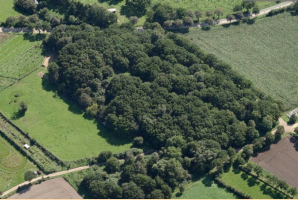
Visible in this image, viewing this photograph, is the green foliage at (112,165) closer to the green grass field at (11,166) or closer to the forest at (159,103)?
the forest at (159,103)

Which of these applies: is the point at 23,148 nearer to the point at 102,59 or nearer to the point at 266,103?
the point at 102,59

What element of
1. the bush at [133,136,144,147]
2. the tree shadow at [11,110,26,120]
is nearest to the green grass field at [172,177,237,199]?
the bush at [133,136,144,147]

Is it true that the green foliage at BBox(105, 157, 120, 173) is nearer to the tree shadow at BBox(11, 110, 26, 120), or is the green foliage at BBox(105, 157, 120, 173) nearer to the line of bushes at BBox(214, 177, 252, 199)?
the line of bushes at BBox(214, 177, 252, 199)

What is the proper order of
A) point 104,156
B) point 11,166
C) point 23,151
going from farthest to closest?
point 23,151 → point 11,166 → point 104,156

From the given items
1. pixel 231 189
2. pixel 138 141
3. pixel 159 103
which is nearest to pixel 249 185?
pixel 231 189

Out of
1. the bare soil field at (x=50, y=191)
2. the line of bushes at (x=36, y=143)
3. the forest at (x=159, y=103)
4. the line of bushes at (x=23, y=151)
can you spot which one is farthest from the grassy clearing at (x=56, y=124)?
the bare soil field at (x=50, y=191)

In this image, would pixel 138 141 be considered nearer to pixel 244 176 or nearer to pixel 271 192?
pixel 244 176

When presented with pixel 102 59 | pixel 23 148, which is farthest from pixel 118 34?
pixel 23 148
